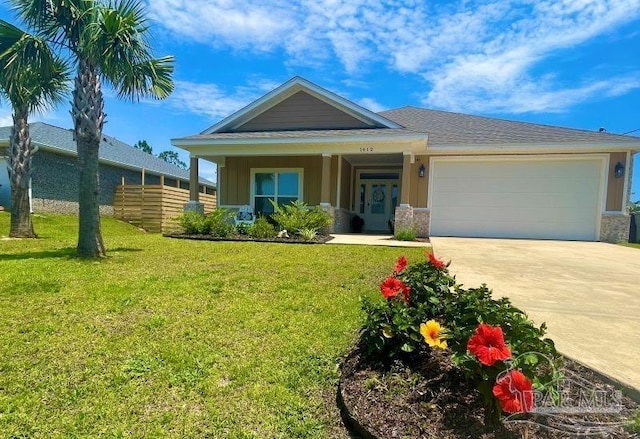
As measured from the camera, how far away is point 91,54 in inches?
241

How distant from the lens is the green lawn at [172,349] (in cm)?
201

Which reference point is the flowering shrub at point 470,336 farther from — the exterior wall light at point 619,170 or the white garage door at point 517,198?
the exterior wall light at point 619,170

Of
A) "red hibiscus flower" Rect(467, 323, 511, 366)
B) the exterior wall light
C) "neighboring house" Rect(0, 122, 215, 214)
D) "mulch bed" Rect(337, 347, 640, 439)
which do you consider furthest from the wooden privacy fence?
the exterior wall light

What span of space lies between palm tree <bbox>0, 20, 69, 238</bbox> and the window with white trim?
22.2 feet

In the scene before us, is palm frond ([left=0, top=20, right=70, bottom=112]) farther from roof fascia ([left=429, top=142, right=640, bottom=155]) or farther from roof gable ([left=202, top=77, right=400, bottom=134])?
roof fascia ([left=429, top=142, right=640, bottom=155])

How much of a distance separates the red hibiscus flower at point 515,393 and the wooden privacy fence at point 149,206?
570 inches

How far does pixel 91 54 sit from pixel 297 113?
26.4 ft

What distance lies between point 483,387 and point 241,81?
637 inches

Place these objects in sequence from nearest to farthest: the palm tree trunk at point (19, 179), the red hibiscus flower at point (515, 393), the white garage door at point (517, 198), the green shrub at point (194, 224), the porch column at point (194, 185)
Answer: the red hibiscus flower at point (515, 393)
the palm tree trunk at point (19, 179)
the green shrub at point (194, 224)
the white garage door at point (517, 198)
the porch column at point (194, 185)

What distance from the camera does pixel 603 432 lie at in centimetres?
161

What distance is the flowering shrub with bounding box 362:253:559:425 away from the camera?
1.61 meters

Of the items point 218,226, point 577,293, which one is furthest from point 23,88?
point 577,293

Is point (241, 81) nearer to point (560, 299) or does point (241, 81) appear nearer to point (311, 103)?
point (311, 103)

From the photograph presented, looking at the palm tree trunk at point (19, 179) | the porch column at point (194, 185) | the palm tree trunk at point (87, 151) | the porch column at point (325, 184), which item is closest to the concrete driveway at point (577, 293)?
the porch column at point (325, 184)
